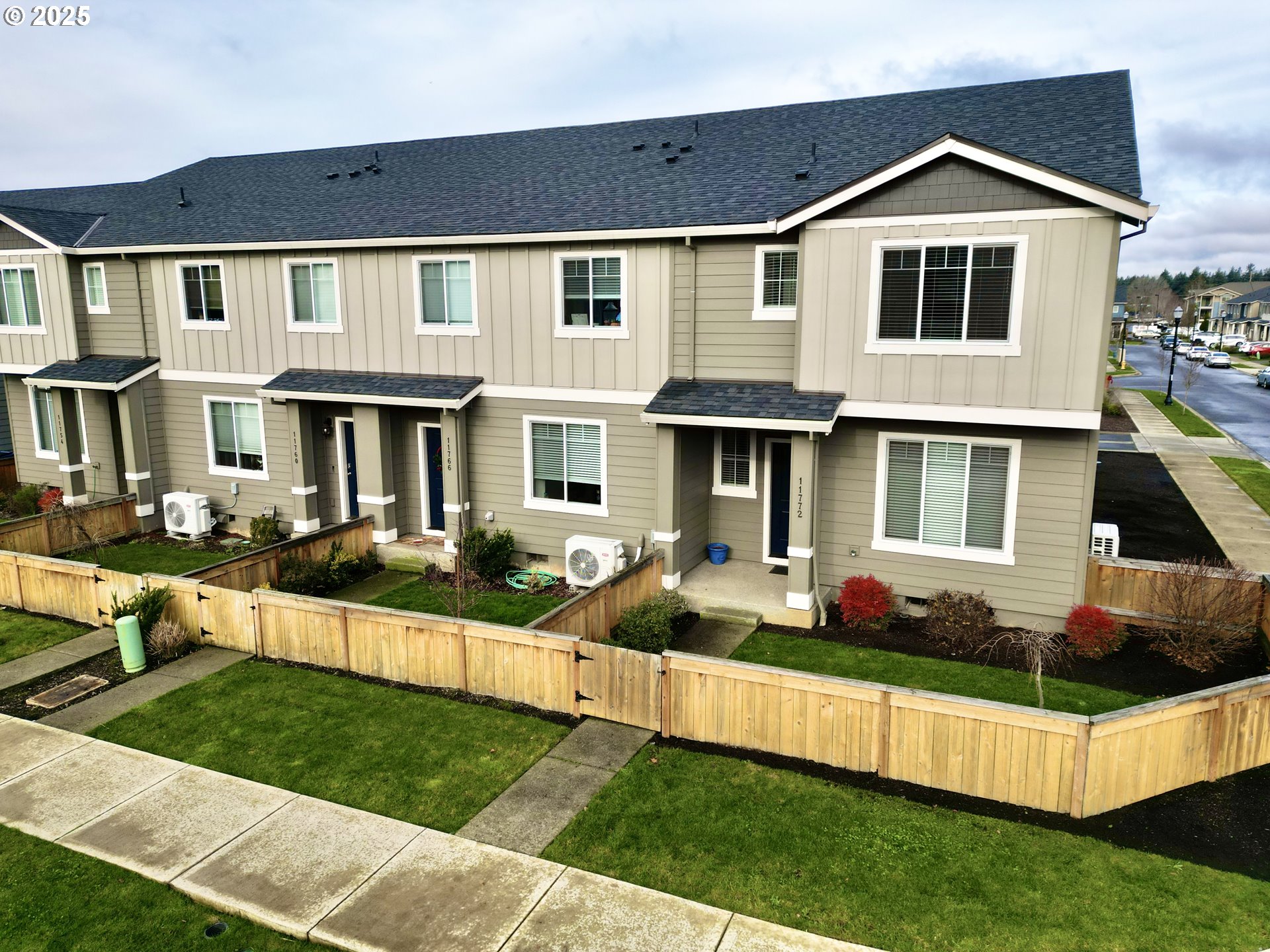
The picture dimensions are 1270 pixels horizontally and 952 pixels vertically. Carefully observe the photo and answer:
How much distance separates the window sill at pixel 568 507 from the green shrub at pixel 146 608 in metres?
6.49

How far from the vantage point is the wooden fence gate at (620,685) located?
962cm

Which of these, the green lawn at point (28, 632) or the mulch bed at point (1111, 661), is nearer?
the mulch bed at point (1111, 661)

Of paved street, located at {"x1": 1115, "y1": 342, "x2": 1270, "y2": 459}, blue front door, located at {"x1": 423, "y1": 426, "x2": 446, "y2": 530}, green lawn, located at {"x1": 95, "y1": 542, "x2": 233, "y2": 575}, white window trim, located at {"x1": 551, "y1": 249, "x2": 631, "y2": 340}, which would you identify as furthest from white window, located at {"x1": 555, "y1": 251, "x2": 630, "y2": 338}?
paved street, located at {"x1": 1115, "y1": 342, "x2": 1270, "y2": 459}

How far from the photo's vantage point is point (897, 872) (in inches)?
284

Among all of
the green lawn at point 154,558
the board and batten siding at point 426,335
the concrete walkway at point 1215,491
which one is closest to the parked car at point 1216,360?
the concrete walkway at point 1215,491

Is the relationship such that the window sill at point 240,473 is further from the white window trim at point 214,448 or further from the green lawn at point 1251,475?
the green lawn at point 1251,475

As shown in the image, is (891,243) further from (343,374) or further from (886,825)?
(343,374)

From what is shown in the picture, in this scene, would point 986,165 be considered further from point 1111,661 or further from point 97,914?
point 97,914

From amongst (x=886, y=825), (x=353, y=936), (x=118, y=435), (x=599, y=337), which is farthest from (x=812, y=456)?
(x=118, y=435)

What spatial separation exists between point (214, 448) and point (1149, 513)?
933 inches

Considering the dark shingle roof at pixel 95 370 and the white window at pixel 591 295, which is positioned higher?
the white window at pixel 591 295

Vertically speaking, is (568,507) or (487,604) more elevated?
(568,507)

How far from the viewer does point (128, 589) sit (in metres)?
12.7

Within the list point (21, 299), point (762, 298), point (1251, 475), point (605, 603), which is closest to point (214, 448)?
point (21, 299)
